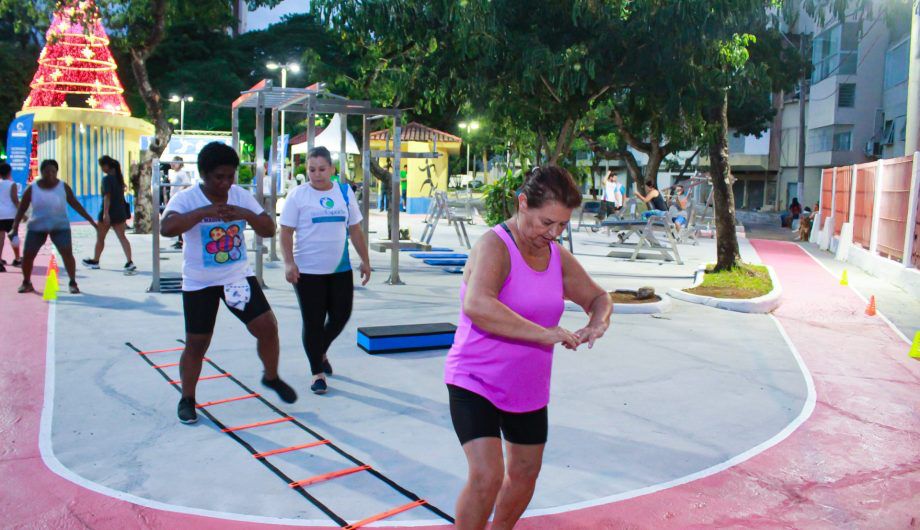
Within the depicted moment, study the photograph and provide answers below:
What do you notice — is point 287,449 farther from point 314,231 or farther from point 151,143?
point 151,143

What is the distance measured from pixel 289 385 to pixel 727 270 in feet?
27.8

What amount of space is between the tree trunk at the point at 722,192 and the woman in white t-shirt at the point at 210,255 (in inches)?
343

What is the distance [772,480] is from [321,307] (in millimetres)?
3113

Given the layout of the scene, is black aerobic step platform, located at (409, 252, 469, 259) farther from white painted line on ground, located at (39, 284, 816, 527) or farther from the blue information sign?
the blue information sign

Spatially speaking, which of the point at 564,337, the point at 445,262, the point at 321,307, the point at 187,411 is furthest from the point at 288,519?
the point at 445,262

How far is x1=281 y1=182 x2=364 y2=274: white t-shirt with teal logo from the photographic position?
561cm

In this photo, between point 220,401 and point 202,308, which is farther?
point 220,401

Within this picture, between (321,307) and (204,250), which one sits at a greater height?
(204,250)

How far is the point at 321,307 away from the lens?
5699mm

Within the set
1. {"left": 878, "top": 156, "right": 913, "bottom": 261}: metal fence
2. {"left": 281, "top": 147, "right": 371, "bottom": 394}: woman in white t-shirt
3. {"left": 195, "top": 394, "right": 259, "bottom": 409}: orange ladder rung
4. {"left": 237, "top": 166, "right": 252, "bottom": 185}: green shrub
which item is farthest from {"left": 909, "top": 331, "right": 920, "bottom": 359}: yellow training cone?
{"left": 237, "top": 166, "right": 252, "bottom": 185}: green shrub

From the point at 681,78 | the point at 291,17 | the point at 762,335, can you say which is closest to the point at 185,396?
the point at 762,335

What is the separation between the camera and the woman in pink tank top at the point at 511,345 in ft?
9.08

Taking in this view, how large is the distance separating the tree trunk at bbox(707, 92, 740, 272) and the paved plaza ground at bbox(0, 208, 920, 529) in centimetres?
334

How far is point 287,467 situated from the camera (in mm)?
4281
